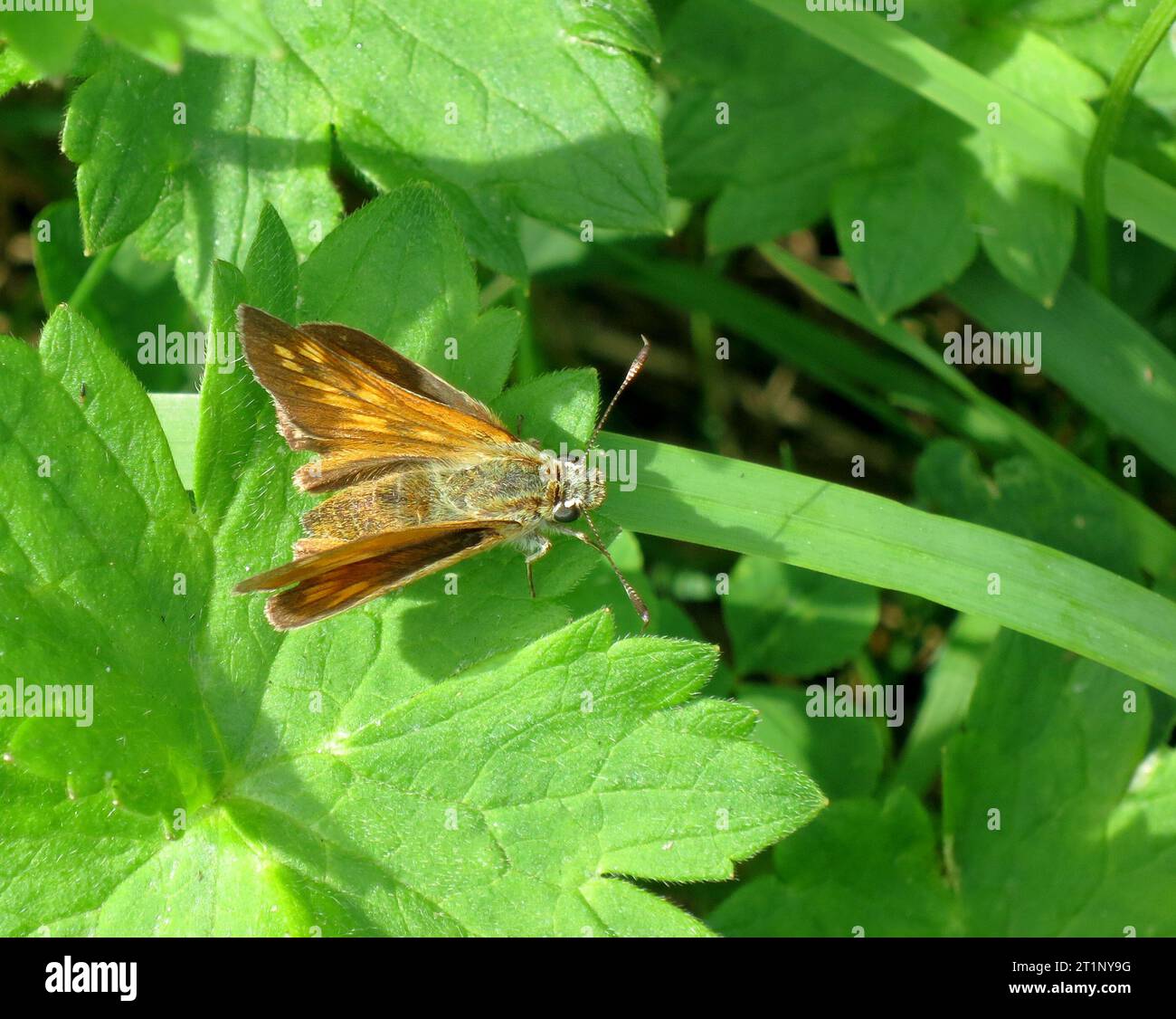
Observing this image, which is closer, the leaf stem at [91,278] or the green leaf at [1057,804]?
the green leaf at [1057,804]

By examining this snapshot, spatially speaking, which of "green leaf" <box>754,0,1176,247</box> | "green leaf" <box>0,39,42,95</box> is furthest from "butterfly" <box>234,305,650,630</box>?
"green leaf" <box>754,0,1176,247</box>

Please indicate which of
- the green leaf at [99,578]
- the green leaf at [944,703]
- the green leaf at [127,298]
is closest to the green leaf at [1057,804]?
the green leaf at [944,703]

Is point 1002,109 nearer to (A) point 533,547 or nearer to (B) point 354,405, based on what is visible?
(A) point 533,547

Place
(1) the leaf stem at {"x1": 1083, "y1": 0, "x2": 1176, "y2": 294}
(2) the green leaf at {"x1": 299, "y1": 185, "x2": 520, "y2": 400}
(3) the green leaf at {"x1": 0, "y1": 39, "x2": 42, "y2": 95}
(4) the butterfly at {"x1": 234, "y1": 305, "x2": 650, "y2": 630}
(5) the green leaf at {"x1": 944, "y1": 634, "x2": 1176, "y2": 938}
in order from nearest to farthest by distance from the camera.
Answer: (4) the butterfly at {"x1": 234, "y1": 305, "x2": 650, "y2": 630}, (2) the green leaf at {"x1": 299, "y1": 185, "x2": 520, "y2": 400}, (3) the green leaf at {"x1": 0, "y1": 39, "x2": 42, "y2": 95}, (1) the leaf stem at {"x1": 1083, "y1": 0, "x2": 1176, "y2": 294}, (5) the green leaf at {"x1": 944, "y1": 634, "x2": 1176, "y2": 938}

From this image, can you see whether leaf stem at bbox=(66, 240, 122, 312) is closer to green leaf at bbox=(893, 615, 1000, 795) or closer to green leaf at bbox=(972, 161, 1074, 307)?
green leaf at bbox=(972, 161, 1074, 307)

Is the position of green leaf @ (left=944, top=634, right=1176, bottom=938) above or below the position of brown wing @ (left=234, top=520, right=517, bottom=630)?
below

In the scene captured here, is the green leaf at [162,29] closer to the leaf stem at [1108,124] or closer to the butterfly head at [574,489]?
the butterfly head at [574,489]

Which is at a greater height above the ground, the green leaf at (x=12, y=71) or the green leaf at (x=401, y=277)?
the green leaf at (x=12, y=71)
